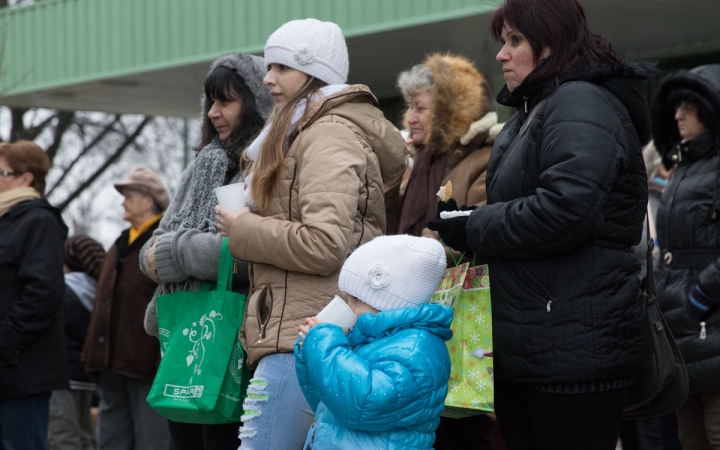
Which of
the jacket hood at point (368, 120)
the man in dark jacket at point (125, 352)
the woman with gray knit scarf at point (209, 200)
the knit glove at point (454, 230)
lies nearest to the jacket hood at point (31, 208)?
the man in dark jacket at point (125, 352)

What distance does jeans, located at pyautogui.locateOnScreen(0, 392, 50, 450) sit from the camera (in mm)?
5070

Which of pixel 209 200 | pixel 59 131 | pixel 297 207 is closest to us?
pixel 297 207

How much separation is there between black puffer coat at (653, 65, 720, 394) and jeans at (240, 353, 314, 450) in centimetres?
208

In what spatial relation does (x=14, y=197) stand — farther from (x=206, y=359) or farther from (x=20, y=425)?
(x=206, y=359)

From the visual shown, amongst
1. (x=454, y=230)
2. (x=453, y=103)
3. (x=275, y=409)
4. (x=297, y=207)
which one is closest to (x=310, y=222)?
(x=297, y=207)

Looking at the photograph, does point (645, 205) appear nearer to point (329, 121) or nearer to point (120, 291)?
point (329, 121)

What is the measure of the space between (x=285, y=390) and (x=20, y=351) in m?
2.46

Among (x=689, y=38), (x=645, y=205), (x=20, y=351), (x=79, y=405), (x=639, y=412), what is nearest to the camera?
(x=645, y=205)

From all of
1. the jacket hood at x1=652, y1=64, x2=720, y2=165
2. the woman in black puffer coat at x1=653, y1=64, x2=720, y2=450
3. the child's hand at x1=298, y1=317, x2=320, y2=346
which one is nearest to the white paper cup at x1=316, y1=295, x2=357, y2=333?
the child's hand at x1=298, y1=317, x2=320, y2=346

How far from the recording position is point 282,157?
3.33 m

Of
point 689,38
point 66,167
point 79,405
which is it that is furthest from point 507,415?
point 66,167

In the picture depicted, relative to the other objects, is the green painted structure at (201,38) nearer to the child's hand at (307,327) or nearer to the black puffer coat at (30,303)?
the black puffer coat at (30,303)

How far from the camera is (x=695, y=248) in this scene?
4.55 m

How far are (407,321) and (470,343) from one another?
0.22 metres
